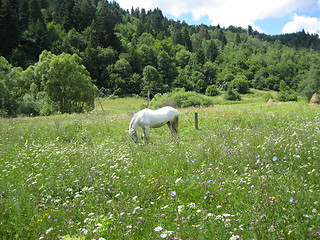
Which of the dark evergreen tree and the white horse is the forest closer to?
the dark evergreen tree

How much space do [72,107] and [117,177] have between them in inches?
1520

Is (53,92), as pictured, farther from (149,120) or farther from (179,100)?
(149,120)

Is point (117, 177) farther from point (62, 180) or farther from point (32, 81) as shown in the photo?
point (32, 81)

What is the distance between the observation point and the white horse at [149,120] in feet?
42.1

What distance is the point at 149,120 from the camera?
13117 mm

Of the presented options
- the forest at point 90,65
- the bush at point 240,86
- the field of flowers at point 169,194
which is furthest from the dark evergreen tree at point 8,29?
the field of flowers at point 169,194

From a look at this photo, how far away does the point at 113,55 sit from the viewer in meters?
110

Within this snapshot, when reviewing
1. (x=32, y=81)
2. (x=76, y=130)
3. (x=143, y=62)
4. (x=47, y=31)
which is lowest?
(x=76, y=130)

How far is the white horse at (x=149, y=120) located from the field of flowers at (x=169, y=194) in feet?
11.3

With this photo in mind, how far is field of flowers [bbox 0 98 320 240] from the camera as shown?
377cm

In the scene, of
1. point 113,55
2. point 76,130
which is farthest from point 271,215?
point 113,55

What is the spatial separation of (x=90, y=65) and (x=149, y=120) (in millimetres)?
95378

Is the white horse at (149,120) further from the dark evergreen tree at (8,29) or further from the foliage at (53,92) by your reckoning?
the dark evergreen tree at (8,29)

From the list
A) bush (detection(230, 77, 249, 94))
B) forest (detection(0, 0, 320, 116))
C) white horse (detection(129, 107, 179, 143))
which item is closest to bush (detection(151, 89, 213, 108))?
forest (detection(0, 0, 320, 116))
